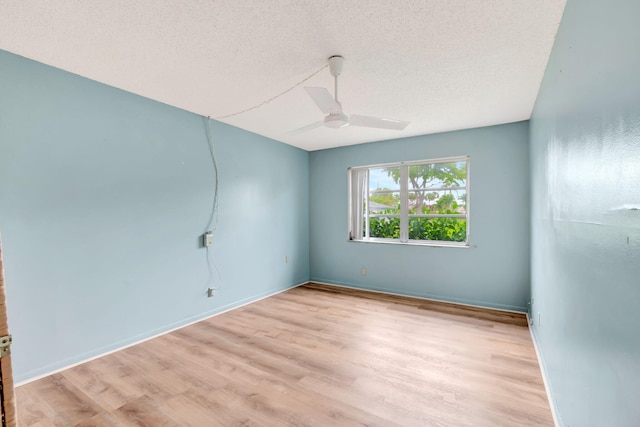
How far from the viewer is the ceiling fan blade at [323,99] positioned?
2.00 metres

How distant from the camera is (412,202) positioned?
14.5 feet

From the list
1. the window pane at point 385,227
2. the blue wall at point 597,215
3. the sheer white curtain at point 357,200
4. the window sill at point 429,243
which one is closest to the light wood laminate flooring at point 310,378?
the blue wall at point 597,215

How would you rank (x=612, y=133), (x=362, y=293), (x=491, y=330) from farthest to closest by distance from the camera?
(x=362, y=293) < (x=491, y=330) < (x=612, y=133)

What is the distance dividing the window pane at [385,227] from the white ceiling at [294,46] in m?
2.06

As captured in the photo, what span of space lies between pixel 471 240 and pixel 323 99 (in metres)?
3.00

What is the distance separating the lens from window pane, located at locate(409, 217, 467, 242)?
4094mm

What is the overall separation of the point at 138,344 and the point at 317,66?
3070mm

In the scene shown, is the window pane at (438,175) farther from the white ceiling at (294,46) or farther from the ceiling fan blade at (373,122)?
the ceiling fan blade at (373,122)

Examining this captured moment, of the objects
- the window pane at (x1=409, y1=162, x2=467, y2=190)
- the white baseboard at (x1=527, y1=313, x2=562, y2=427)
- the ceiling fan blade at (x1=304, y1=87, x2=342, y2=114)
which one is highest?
the ceiling fan blade at (x1=304, y1=87, x2=342, y2=114)

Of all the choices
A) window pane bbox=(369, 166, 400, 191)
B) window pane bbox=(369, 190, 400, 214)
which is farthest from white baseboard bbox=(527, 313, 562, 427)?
window pane bbox=(369, 166, 400, 191)

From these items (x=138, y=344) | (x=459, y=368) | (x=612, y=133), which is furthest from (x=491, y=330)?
(x=138, y=344)

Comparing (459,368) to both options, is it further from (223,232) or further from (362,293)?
(223,232)

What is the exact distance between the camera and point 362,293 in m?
4.49

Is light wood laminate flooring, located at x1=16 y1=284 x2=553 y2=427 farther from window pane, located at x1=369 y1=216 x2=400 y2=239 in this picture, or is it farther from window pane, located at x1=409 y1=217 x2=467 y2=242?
window pane, located at x1=369 y1=216 x2=400 y2=239
